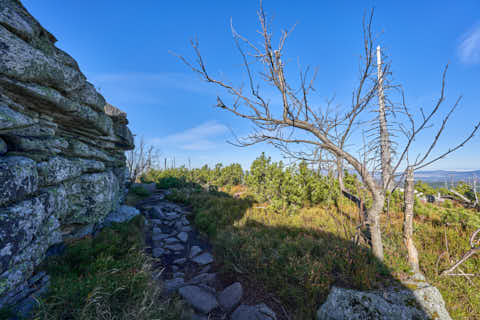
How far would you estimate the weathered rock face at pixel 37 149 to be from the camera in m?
2.26

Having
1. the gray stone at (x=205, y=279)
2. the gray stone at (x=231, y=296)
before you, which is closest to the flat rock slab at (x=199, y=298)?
the gray stone at (x=231, y=296)

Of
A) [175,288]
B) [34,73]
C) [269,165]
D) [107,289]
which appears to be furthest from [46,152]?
[269,165]

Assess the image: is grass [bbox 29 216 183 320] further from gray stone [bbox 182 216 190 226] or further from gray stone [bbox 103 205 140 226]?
gray stone [bbox 182 216 190 226]

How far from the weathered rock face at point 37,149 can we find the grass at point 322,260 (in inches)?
142

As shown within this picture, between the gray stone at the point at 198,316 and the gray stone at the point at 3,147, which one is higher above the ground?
the gray stone at the point at 3,147

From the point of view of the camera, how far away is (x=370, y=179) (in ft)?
10.9

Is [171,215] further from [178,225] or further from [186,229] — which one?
[186,229]

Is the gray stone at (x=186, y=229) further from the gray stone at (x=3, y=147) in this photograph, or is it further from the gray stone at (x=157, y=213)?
the gray stone at (x=3, y=147)

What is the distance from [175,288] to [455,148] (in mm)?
5466

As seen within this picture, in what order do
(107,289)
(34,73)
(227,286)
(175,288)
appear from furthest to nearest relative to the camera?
(227,286), (175,288), (34,73), (107,289)

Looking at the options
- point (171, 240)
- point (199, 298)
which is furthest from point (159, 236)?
point (199, 298)

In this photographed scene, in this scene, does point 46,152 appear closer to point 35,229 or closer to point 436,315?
point 35,229

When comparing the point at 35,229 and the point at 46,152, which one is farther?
the point at 46,152

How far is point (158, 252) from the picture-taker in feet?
17.3
